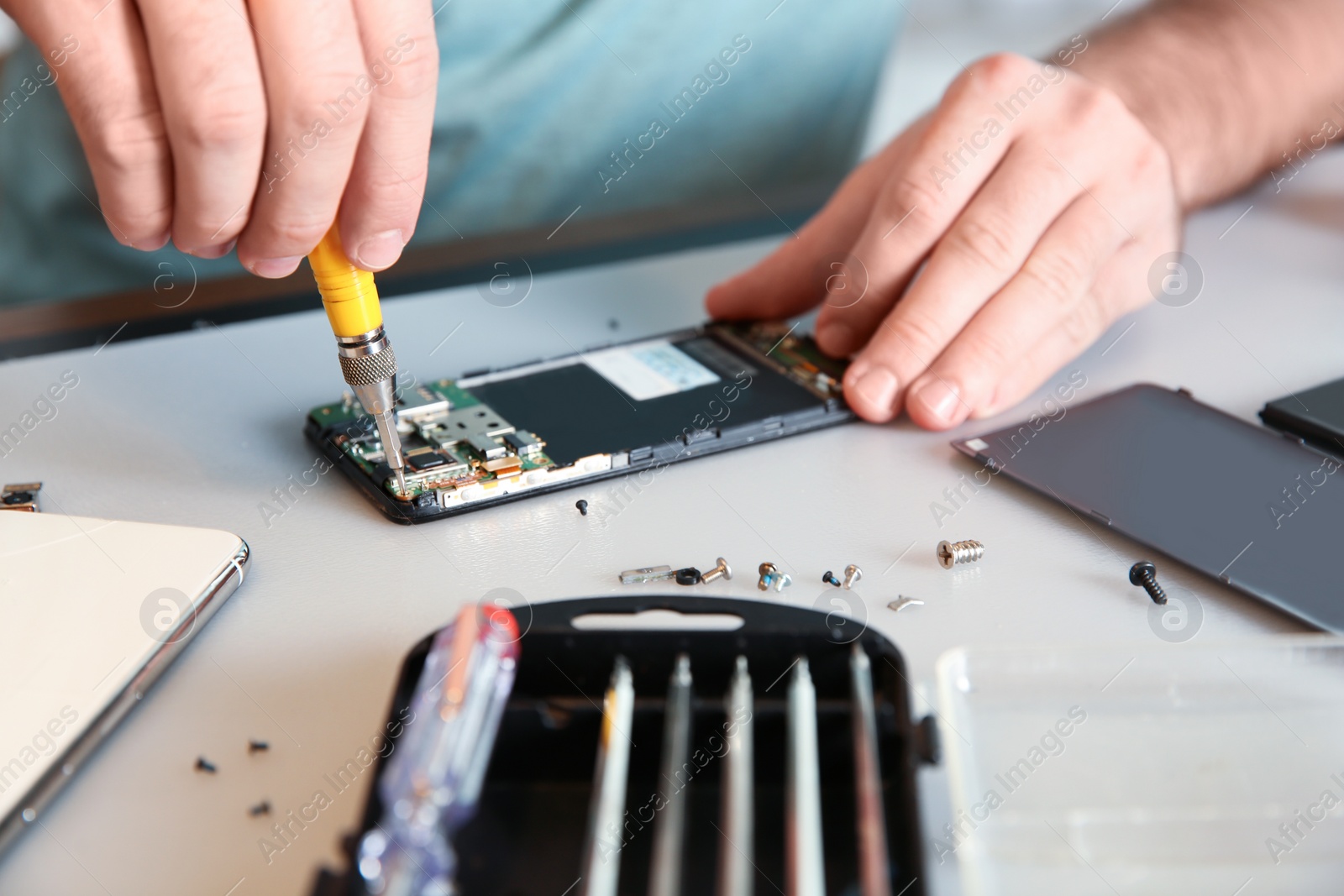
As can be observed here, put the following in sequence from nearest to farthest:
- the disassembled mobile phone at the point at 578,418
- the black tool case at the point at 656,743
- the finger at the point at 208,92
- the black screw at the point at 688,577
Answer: the black tool case at the point at 656,743, the finger at the point at 208,92, the black screw at the point at 688,577, the disassembled mobile phone at the point at 578,418

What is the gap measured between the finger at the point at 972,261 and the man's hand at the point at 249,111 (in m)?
0.47

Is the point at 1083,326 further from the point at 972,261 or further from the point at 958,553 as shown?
the point at 958,553

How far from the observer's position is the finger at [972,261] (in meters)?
1.00

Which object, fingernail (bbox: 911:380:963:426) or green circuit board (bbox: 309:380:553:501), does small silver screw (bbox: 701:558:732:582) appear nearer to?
green circuit board (bbox: 309:380:553:501)

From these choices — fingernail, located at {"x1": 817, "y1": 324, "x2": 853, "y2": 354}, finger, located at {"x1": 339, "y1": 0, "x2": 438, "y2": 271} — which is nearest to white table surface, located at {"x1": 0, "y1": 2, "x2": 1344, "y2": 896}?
fingernail, located at {"x1": 817, "y1": 324, "x2": 853, "y2": 354}

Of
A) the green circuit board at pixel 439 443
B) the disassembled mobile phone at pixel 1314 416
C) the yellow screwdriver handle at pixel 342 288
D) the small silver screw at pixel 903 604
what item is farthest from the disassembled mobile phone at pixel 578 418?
the disassembled mobile phone at pixel 1314 416

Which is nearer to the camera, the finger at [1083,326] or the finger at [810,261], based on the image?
the finger at [1083,326]

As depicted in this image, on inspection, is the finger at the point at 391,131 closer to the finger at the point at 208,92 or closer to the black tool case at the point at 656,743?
the finger at the point at 208,92

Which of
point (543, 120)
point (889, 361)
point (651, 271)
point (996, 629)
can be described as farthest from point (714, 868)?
point (543, 120)

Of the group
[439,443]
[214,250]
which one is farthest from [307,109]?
[439,443]

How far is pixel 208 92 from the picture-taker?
653 millimetres

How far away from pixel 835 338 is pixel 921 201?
16 centimetres

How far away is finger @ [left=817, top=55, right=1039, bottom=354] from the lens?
1069 mm

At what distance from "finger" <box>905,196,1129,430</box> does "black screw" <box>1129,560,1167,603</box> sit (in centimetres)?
26
